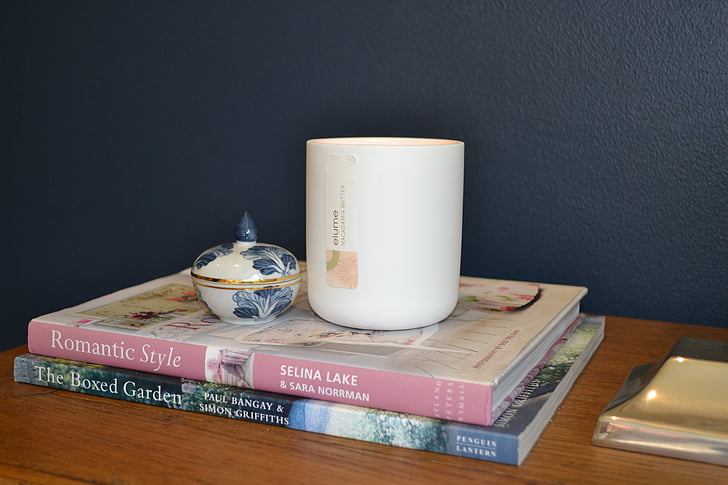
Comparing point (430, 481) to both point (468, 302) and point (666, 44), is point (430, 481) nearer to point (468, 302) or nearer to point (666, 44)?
point (468, 302)

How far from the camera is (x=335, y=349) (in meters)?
0.64

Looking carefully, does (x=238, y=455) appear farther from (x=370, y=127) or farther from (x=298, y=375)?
(x=370, y=127)

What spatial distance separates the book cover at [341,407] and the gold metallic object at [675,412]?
0.06 metres

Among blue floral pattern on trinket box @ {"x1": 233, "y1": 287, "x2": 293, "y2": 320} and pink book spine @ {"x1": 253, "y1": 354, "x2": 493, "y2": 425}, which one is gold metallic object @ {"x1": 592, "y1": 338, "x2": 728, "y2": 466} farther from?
blue floral pattern on trinket box @ {"x1": 233, "y1": 287, "x2": 293, "y2": 320}

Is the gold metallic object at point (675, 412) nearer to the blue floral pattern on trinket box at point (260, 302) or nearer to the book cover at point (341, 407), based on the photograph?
the book cover at point (341, 407)

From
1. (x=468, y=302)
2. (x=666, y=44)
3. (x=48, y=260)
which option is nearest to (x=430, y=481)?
(x=468, y=302)

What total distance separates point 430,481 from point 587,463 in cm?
12

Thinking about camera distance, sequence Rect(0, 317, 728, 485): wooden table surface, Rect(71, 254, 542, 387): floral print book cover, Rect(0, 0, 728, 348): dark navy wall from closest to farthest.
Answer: Rect(0, 317, 728, 485): wooden table surface, Rect(71, 254, 542, 387): floral print book cover, Rect(0, 0, 728, 348): dark navy wall

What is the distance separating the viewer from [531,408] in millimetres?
591

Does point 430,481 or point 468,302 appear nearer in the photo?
point 430,481

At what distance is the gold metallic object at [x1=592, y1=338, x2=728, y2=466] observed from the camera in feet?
1.81

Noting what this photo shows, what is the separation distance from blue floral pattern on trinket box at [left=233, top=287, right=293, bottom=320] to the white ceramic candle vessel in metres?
0.04

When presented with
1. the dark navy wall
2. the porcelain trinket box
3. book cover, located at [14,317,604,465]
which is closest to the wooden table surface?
book cover, located at [14,317,604,465]

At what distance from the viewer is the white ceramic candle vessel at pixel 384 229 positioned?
672 millimetres
